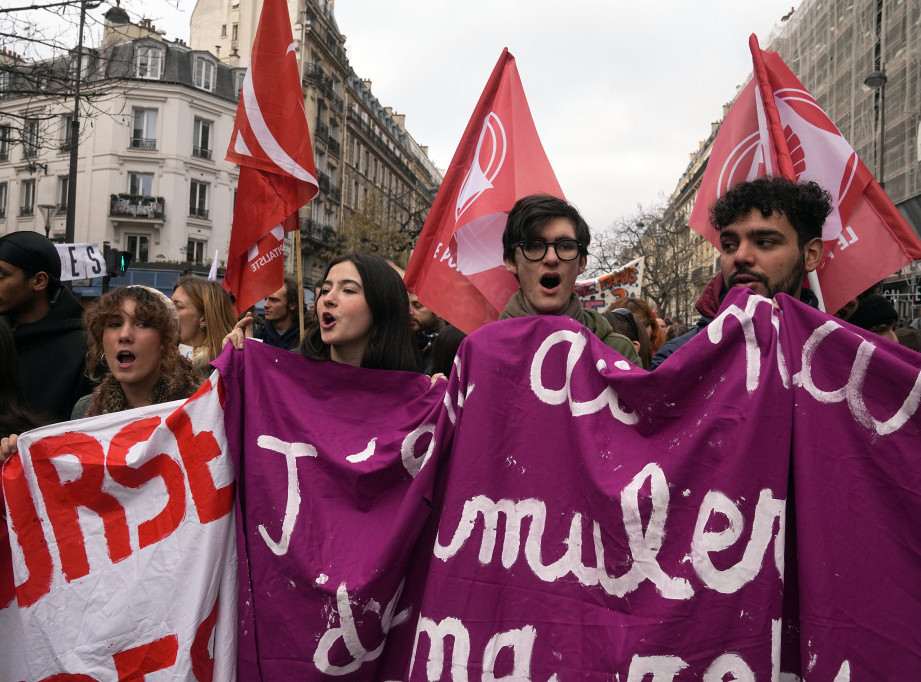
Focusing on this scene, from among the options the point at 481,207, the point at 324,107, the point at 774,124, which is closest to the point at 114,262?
the point at 481,207

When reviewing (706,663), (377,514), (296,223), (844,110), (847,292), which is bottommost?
(706,663)

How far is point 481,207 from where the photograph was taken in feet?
10.4

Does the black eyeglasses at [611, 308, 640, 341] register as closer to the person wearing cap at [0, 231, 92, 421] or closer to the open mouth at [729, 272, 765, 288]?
the open mouth at [729, 272, 765, 288]

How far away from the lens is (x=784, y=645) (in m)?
1.94

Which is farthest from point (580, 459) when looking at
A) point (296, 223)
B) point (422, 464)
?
point (296, 223)

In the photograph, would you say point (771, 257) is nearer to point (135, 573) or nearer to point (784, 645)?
point (784, 645)

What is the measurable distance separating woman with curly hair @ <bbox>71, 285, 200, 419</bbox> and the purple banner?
2.06 ft

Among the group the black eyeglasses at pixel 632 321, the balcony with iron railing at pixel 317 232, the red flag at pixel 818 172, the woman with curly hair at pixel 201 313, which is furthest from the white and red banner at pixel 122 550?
the balcony with iron railing at pixel 317 232

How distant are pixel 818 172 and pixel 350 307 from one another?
1897 mm

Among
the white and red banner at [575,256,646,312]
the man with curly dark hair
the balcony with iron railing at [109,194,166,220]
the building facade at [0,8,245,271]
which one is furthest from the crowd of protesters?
the balcony with iron railing at [109,194,166,220]

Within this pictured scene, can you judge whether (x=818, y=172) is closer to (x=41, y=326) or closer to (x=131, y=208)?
(x=41, y=326)

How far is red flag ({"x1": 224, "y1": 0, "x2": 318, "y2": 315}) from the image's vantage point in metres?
3.49

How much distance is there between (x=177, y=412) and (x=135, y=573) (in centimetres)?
52

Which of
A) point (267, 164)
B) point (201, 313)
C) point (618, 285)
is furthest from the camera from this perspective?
point (618, 285)
